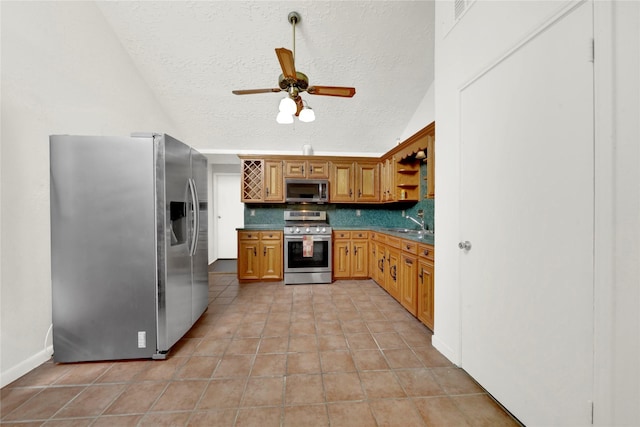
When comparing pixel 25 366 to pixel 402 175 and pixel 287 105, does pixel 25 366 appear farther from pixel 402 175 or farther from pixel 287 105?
pixel 402 175

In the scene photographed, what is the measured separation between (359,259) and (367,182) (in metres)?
1.43

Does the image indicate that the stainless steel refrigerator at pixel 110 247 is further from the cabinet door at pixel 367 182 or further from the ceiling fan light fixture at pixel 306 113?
the cabinet door at pixel 367 182

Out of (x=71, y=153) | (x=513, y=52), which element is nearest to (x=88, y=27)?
(x=71, y=153)

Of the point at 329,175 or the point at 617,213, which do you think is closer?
the point at 617,213

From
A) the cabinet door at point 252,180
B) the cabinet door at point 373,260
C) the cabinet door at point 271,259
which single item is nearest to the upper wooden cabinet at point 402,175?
the cabinet door at point 373,260

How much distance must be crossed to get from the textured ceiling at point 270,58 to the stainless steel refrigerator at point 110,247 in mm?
1900

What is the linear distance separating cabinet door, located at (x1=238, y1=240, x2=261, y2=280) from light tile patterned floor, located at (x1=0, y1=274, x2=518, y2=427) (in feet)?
4.90

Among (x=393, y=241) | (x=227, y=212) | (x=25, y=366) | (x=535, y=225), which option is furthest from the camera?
(x=227, y=212)

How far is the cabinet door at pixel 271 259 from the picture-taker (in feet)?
12.9

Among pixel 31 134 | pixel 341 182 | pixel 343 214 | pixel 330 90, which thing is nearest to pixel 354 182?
pixel 341 182

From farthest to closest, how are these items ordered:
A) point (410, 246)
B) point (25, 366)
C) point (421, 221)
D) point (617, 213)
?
point (421, 221) < point (410, 246) < point (25, 366) < point (617, 213)

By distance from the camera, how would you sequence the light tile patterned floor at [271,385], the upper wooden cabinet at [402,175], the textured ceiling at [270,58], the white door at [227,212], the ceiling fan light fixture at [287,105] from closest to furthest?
the light tile patterned floor at [271,385], the ceiling fan light fixture at [287,105], the textured ceiling at [270,58], the upper wooden cabinet at [402,175], the white door at [227,212]

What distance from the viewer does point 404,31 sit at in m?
2.86

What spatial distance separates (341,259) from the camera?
3.99 metres
